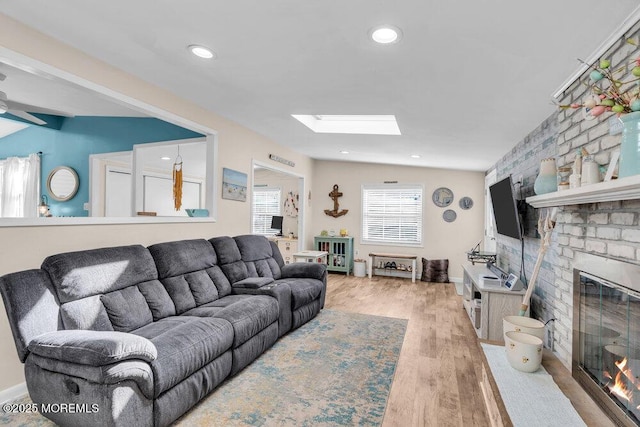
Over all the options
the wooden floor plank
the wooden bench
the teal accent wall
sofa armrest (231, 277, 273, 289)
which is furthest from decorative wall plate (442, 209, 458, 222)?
the teal accent wall

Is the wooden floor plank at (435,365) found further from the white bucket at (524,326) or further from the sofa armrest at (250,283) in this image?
the sofa armrest at (250,283)

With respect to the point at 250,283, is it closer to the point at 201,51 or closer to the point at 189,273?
the point at 189,273

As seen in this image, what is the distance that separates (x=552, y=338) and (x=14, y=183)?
729 centimetres

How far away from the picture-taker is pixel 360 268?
7020 millimetres

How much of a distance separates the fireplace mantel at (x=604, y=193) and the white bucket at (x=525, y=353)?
33.7 inches

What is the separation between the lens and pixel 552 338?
2.39 meters

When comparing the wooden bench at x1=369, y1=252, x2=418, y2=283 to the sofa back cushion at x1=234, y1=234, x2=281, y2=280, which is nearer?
the sofa back cushion at x1=234, y1=234, x2=281, y2=280

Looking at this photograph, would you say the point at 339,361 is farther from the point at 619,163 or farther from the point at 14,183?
the point at 14,183

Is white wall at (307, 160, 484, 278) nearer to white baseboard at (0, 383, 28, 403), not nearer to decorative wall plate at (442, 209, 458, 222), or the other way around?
decorative wall plate at (442, 209, 458, 222)

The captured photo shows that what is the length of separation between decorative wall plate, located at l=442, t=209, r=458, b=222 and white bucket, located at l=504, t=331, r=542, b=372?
4.81m

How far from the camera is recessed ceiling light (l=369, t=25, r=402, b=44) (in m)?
1.84

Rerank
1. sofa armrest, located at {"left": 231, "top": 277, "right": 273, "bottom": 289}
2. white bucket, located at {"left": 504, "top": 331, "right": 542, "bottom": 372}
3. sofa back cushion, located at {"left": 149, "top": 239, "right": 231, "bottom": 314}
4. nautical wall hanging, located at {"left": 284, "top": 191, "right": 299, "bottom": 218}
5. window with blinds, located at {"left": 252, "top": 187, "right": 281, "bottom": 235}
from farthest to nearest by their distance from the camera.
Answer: window with blinds, located at {"left": 252, "top": 187, "right": 281, "bottom": 235} → nautical wall hanging, located at {"left": 284, "top": 191, "right": 299, "bottom": 218} → sofa armrest, located at {"left": 231, "top": 277, "right": 273, "bottom": 289} → sofa back cushion, located at {"left": 149, "top": 239, "right": 231, "bottom": 314} → white bucket, located at {"left": 504, "top": 331, "right": 542, "bottom": 372}

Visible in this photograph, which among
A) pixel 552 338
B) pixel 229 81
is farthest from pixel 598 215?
pixel 229 81

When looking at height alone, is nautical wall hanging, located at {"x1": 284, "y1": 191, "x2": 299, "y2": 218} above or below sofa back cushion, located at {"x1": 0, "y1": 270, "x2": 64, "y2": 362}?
above
